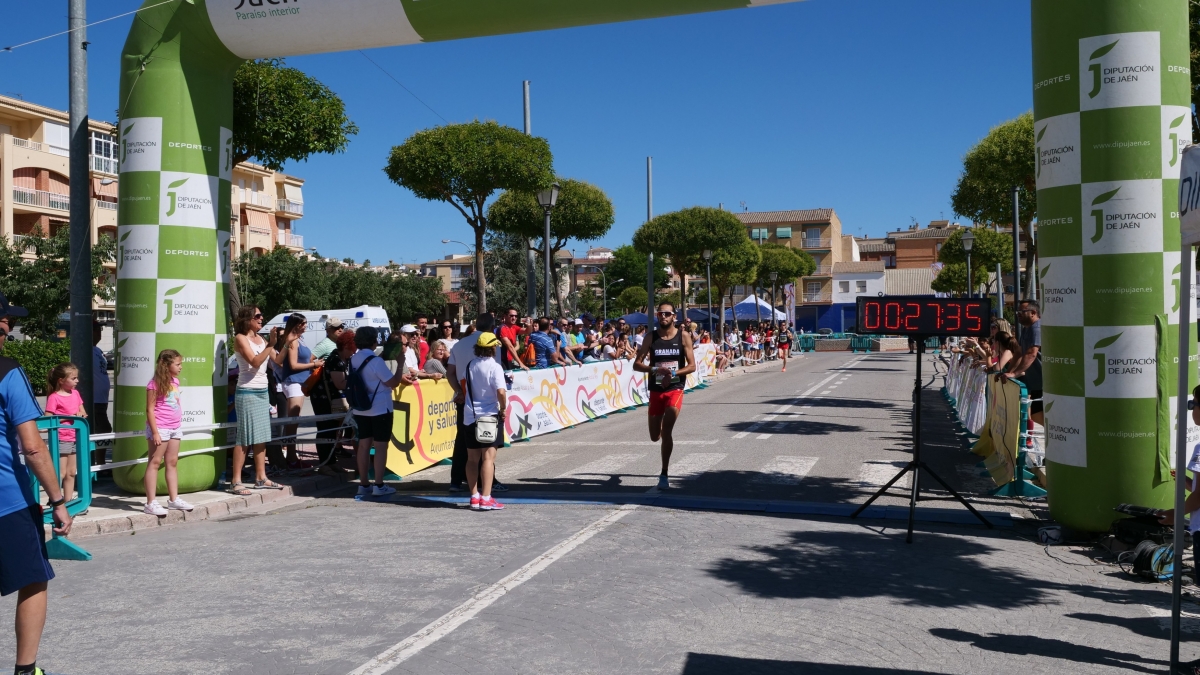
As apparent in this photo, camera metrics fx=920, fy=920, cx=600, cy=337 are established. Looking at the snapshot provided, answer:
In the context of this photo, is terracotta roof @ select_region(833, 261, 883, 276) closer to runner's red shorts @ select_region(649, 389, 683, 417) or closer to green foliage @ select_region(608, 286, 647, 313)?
green foliage @ select_region(608, 286, 647, 313)

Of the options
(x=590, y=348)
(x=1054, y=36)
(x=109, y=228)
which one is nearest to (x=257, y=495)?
(x=1054, y=36)

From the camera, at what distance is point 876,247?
133 m

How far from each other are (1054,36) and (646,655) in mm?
5700

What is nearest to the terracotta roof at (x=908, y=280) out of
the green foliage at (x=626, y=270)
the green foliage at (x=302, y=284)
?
the green foliage at (x=626, y=270)

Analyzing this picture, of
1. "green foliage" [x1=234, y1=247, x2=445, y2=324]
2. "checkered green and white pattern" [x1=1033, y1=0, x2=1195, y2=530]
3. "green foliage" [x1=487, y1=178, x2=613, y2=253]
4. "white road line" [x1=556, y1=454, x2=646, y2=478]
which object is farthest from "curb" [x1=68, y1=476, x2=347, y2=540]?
"green foliage" [x1=234, y1=247, x2=445, y2=324]

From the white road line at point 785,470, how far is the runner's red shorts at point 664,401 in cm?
128

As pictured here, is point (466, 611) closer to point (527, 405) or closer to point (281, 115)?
point (527, 405)

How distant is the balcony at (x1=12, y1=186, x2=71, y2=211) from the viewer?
45688 mm

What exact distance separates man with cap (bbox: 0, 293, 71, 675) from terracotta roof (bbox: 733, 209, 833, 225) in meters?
106

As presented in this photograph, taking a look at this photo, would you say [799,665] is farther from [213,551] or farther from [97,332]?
[97,332]

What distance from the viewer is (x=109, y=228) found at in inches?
2062

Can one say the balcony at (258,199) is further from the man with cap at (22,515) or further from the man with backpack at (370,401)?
the man with cap at (22,515)

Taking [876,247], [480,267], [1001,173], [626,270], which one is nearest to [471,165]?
[480,267]

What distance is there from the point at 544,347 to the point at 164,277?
7.81m
